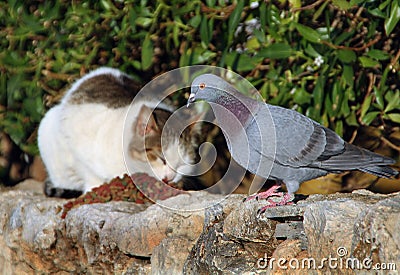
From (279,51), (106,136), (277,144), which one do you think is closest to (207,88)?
(277,144)

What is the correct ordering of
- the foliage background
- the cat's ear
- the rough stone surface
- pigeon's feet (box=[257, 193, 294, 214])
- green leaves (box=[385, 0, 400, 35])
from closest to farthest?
the rough stone surface → pigeon's feet (box=[257, 193, 294, 214]) → green leaves (box=[385, 0, 400, 35]) → the foliage background → the cat's ear

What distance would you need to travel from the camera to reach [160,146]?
13.6 ft

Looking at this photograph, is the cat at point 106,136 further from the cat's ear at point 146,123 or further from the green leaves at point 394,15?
the green leaves at point 394,15

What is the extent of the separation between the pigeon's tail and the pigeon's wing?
0.08ft

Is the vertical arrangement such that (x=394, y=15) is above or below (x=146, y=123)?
above

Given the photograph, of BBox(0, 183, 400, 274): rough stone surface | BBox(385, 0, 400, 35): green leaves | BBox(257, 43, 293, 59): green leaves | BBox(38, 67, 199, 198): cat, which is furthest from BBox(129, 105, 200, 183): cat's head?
BBox(385, 0, 400, 35): green leaves

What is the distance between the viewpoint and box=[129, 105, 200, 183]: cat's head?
13.3 ft

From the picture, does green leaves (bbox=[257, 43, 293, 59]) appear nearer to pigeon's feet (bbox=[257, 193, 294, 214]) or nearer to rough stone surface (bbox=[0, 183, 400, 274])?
rough stone surface (bbox=[0, 183, 400, 274])

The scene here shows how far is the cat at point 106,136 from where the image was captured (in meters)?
4.11

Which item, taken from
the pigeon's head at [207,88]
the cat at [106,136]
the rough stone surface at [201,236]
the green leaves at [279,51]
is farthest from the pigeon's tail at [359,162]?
the cat at [106,136]

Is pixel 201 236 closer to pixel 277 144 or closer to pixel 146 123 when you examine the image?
pixel 277 144

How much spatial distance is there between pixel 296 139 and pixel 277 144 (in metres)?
0.09

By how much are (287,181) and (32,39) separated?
8.62 feet

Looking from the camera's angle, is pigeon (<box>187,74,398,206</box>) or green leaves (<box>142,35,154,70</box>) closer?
pigeon (<box>187,74,398,206</box>)
